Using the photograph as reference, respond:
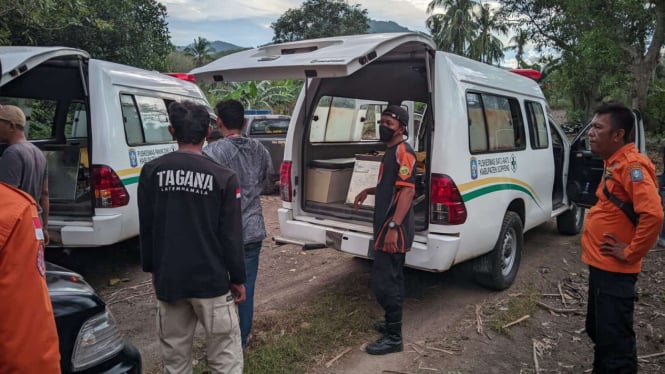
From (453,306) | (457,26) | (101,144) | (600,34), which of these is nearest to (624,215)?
(453,306)

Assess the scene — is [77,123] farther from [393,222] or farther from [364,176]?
[393,222]

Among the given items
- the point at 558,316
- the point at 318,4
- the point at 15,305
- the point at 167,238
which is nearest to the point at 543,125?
the point at 558,316

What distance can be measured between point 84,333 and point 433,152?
2.72 m

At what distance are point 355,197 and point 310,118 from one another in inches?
35.5

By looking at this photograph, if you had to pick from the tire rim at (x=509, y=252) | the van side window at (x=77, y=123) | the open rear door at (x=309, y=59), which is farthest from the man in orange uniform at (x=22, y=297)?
the van side window at (x=77, y=123)

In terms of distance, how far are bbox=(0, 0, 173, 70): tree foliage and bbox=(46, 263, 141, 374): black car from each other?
8.66 meters

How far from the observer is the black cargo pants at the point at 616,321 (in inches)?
110

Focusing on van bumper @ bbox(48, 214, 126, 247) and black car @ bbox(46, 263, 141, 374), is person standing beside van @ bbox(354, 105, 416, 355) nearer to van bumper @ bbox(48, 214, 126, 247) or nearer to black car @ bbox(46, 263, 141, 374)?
black car @ bbox(46, 263, 141, 374)

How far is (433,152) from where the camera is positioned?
3.88m

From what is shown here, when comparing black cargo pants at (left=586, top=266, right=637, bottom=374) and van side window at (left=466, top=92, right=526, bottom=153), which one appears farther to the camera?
van side window at (left=466, top=92, right=526, bottom=153)

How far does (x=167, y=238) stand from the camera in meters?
2.44

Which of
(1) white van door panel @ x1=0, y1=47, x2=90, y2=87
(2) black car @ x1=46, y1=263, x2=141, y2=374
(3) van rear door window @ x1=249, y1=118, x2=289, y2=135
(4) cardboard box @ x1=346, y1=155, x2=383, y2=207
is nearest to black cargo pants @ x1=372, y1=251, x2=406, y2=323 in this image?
(4) cardboard box @ x1=346, y1=155, x2=383, y2=207

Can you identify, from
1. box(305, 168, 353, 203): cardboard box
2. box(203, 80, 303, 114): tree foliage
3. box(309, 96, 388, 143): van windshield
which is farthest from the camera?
box(203, 80, 303, 114): tree foliage

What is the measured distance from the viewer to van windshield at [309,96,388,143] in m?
5.70
